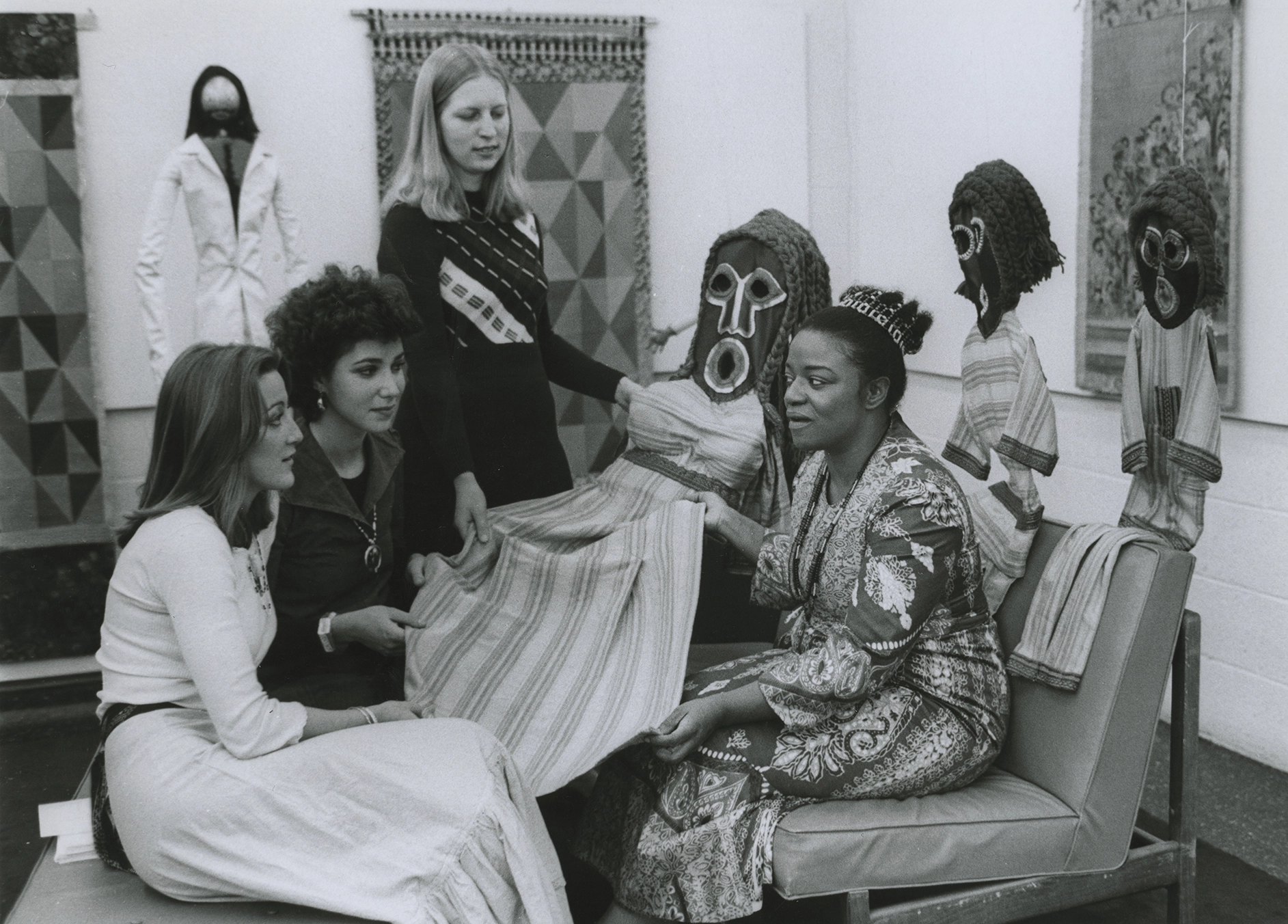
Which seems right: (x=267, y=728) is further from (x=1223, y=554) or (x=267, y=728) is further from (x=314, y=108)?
(x=1223, y=554)

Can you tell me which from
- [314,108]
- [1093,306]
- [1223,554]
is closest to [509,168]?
[314,108]

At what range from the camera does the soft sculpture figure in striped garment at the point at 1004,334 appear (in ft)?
9.82

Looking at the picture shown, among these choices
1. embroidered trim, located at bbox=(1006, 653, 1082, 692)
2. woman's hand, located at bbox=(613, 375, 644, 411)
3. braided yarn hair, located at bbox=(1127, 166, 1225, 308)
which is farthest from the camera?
woman's hand, located at bbox=(613, 375, 644, 411)

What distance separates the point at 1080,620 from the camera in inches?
94.5

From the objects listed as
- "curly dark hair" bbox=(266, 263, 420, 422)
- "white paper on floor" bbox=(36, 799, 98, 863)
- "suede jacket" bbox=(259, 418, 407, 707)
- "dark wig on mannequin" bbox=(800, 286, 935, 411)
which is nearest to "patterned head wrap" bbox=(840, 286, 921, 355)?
"dark wig on mannequin" bbox=(800, 286, 935, 411)

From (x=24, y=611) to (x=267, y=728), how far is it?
207 cm

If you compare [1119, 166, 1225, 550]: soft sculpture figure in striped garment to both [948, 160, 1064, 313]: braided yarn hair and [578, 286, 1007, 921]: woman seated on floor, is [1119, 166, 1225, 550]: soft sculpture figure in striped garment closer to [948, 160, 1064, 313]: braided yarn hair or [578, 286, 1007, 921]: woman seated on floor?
[948, 160, 1064, 313]: braided yarn hair

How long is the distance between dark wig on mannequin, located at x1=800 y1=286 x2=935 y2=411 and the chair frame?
71cm

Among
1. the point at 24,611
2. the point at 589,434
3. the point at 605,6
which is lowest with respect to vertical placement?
the point at 24,611

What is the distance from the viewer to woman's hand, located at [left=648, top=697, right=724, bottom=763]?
2.33m

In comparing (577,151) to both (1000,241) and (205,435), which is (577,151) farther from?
(205,435)

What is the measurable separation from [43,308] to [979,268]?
2.58 m

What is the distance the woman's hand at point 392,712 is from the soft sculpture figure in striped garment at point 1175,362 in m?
1.68

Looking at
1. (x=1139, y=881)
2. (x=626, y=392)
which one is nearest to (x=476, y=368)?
(x=626, y=392)
